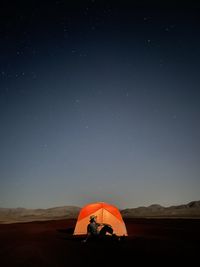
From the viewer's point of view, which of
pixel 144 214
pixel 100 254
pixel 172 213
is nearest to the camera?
pixel 100 254

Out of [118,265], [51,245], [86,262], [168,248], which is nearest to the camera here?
[118,265]

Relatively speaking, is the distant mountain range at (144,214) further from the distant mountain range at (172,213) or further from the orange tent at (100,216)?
the orange tent at (100,216)

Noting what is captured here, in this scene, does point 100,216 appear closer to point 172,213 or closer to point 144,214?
point 172,213

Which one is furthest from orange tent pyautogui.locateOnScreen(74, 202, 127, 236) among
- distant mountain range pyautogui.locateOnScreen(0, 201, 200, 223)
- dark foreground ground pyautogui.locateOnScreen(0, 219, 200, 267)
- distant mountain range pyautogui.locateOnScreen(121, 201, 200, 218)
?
distant mountain range pyautogui.locateOnScreen(121, 201, 200, 218)

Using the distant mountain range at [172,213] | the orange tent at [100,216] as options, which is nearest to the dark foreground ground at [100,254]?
the orange tent at [100,216]

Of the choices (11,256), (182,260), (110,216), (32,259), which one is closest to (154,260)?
(182,260)

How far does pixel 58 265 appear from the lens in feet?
28.9

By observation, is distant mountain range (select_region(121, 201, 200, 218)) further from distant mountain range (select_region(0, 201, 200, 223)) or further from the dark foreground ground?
the dark foreground ground

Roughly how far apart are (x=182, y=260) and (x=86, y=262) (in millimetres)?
2931

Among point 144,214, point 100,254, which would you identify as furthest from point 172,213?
point 100,254

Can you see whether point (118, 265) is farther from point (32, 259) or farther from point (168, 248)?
point (168, 248)

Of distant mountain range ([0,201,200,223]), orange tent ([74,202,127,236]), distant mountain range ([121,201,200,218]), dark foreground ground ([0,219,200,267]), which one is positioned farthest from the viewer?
distant mountain range ([121,201,200,218])

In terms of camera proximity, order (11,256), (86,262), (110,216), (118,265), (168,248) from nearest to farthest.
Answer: (118,265), (86,262), (11,256), (168,248), (110,216)

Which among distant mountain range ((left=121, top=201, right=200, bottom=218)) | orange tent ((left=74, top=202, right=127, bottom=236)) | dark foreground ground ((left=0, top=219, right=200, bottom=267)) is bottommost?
dark foreground ground ((left=0, top=219, right=200, bottom=267))
